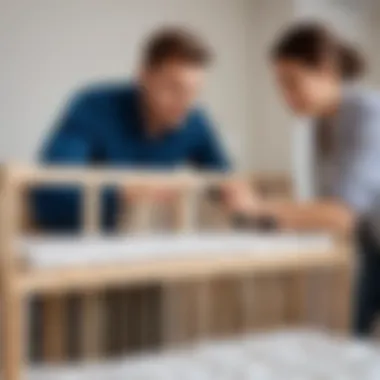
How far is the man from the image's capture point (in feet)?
4.62

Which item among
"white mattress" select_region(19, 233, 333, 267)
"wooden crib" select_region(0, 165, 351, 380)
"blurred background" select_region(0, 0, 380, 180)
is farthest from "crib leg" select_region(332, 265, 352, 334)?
"blurred background" select_region(0, 0, 380, 180)

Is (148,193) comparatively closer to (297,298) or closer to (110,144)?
(110,144)

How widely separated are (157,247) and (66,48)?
0.44m

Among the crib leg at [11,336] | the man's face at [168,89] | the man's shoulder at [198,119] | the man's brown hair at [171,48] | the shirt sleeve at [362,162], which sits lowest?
the crib leg at [11,336]

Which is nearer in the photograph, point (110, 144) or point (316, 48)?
point (110, 144)

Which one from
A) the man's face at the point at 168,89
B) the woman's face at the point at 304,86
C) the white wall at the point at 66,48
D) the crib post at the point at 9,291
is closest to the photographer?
the crib post at the point at 9,291

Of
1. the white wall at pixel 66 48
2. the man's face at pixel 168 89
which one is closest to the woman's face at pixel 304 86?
the white wall at pixel 66 48

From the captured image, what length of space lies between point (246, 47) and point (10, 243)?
2.57 ft

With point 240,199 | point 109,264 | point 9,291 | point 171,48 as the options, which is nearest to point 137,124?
point 171,48

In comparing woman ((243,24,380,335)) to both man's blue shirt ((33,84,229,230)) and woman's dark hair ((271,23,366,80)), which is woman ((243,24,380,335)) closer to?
woman's dark hair ((271,23,366,80))

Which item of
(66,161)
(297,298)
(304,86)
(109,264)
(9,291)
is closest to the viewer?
(9,291)

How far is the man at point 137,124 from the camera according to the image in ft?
4.62

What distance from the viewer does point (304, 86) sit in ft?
5.35

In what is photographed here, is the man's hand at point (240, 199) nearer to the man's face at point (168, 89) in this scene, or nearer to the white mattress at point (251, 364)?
the man's face at point (168, 89)
